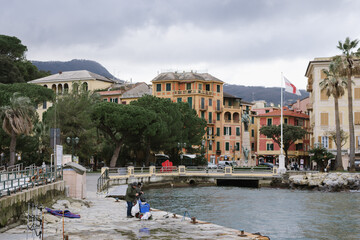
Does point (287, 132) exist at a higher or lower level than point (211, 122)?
lower

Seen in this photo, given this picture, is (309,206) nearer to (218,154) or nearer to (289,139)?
(289,139)

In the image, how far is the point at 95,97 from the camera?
230ft

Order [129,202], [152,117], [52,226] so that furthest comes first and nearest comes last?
[152,117], [129,202], [52,226]

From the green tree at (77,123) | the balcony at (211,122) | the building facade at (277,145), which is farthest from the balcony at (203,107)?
the green tree at (77,123)

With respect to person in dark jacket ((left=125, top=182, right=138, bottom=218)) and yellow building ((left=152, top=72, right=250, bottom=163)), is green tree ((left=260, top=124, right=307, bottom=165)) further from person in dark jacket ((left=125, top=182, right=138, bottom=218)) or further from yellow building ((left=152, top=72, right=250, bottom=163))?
person in dark jacket ((left=125, top=182, right=138, bottom=218))

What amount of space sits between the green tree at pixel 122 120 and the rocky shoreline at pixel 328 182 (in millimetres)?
17992

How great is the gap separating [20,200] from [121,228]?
3827 mm

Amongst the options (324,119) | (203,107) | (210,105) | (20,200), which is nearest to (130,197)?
(20,200)

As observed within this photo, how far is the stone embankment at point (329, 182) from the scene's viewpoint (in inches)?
1985

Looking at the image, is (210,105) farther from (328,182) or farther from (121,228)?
(121,228)

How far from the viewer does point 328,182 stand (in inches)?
2004

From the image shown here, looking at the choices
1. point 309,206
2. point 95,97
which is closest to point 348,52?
point 309,206

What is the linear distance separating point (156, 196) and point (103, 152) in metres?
23.9

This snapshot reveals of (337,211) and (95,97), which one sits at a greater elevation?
(95,97)
